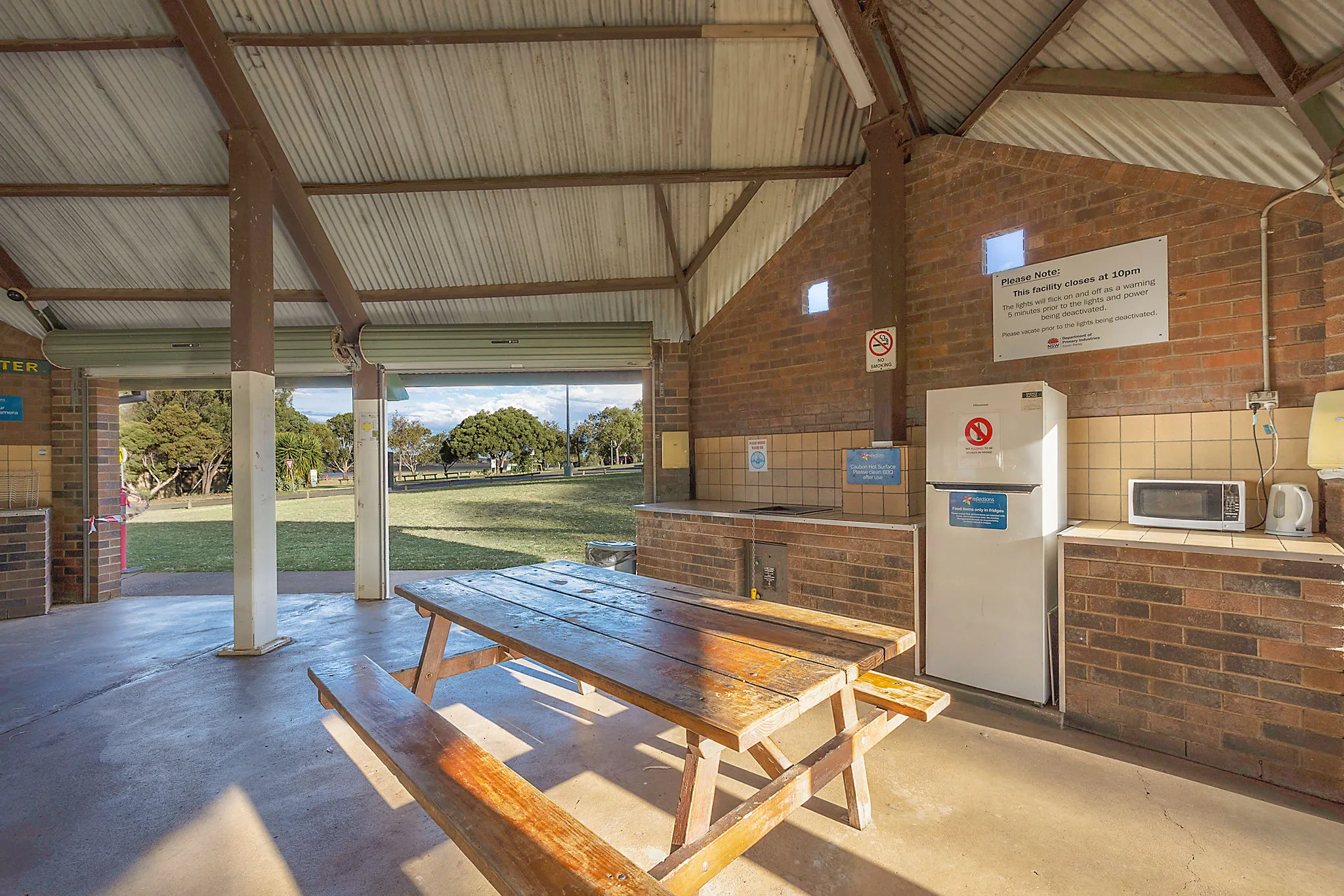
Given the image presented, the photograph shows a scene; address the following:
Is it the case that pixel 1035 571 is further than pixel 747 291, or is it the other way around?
pixel 747 291

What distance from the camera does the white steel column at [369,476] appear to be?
6164 millimetres

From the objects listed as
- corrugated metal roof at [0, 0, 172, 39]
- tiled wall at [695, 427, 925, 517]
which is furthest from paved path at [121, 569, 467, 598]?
corrugated metal roof at [0, 0, 172, 39]

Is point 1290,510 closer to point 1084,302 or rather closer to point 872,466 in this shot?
point 1084,302

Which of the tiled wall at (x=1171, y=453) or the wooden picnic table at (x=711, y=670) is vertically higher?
the tiled wall at (x=1171, y=453)

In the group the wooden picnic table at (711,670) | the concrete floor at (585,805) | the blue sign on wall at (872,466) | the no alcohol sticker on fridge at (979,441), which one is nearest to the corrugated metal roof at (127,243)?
the concrete floor at (585,805)

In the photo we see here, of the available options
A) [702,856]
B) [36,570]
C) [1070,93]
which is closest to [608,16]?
[1070,93]

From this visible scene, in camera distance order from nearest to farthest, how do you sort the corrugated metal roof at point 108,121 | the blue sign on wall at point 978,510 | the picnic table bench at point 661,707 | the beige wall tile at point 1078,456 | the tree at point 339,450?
1. the picnic table bench at point 661,707
2. the blue sign on wall at point 978,510
3. the beige wall tile at point 1078,456
4. the corrugated metal roof at point 108,121
5. the tree at point 339,450

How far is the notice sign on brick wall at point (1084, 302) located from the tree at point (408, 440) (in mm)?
34286

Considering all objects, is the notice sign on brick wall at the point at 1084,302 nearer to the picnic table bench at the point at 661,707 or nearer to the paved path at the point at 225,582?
the picnic table bench at the point at 661,707

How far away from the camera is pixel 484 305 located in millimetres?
6340

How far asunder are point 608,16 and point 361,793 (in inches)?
194

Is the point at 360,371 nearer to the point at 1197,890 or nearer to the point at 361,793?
the point at 361,793

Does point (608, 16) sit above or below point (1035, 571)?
above

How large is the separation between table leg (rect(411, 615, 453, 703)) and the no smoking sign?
3.61 metres
